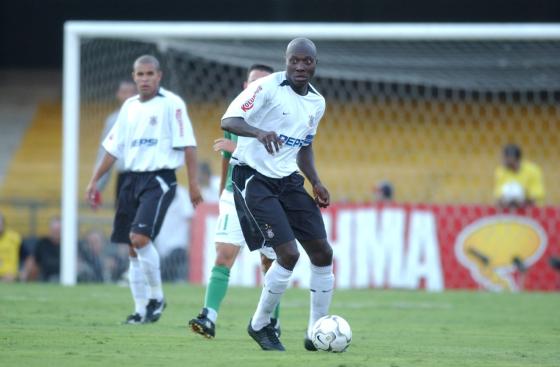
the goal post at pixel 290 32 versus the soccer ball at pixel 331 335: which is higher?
the goal post at pixel 290 32

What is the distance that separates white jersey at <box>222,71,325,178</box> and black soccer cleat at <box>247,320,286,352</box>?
1.03 metres

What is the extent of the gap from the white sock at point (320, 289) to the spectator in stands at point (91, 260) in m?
10.2

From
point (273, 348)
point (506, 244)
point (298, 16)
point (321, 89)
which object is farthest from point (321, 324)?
point (298, 16)

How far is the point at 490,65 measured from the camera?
56.7ft

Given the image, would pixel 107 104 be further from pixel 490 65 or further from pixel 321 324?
pixel 321 324

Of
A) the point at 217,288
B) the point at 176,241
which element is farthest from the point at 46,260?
the point at 217,288

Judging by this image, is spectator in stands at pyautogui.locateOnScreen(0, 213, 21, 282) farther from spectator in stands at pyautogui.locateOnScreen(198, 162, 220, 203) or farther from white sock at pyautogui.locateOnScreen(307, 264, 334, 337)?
white sock at pyautogui.locateOnScreen(307, 264, 334, 337)

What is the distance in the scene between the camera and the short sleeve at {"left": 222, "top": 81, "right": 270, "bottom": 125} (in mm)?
7238

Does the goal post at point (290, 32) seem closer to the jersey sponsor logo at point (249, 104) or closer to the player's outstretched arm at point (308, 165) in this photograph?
the player's outstretched arm at point (308, 165)

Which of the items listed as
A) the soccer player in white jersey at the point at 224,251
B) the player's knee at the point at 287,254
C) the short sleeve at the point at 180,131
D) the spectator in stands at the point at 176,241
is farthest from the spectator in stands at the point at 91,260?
the player's knee at the point at 287,254

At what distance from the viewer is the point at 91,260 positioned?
17688 mm

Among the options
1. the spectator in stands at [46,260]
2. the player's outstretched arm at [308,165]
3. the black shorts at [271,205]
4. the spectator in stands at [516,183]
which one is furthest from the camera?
the spectator in stands at [46,260]

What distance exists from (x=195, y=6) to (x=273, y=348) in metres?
17.8

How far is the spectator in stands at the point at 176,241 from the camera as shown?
16469 mm
